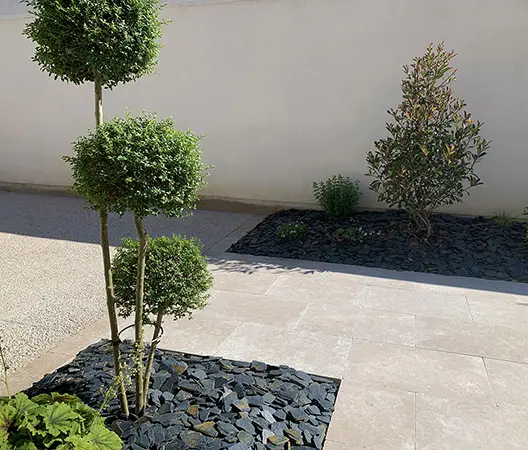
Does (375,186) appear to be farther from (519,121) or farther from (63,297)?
(63,297)

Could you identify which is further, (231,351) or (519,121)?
(519,121)

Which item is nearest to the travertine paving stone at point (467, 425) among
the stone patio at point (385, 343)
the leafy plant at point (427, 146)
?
the stone patio at point (385, 343)

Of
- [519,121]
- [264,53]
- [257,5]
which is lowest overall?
[519,121]

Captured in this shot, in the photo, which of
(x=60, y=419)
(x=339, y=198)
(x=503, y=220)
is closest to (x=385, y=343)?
(x=60, y=419)

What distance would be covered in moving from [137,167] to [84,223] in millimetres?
5276

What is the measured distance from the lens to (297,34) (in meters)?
6.68

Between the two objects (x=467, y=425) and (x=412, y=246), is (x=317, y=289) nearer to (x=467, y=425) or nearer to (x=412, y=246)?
(x=412, y=246)

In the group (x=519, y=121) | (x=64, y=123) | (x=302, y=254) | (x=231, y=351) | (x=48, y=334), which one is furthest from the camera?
(x=64, y=123)

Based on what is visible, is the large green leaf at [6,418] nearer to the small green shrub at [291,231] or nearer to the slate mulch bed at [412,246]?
the slate mulch bed at [412,246]

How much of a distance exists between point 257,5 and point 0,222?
4.61m

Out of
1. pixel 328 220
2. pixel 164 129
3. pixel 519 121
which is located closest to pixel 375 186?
pixel 328 220

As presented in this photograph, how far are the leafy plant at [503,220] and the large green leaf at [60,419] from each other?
5512 millimetres

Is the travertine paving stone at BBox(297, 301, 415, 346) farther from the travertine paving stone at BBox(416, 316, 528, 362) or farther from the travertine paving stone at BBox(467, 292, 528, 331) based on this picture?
the travertine paving stone at BBox(467, 292, 528, 331)

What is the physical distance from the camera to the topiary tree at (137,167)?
185 centimetres
